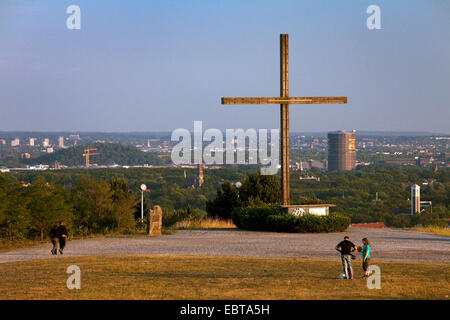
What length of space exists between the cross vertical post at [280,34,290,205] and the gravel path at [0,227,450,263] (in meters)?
2.21

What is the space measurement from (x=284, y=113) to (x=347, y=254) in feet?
42.9

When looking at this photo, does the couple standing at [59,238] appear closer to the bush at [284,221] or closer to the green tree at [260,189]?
the bush at [284,221]

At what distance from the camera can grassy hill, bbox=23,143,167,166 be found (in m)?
102

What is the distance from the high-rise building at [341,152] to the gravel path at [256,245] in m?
92.6

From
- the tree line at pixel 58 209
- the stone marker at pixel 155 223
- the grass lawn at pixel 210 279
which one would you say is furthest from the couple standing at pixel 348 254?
the stone marker at pixel 155 223

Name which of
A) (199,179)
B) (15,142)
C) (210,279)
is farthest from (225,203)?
(15,142)

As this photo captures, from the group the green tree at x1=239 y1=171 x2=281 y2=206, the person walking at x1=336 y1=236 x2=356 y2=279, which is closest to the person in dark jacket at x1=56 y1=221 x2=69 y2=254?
the person walking at x1=336 y1=236 x2=356 y2=279

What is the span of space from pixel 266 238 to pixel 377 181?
7054 cm

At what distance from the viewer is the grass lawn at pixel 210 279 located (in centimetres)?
1276

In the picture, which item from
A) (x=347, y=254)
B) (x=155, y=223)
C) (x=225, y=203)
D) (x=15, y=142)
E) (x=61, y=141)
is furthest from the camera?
(x=61, y=141)

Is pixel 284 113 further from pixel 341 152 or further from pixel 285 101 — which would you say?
pixel 341 152

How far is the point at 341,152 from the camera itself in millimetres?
132375
